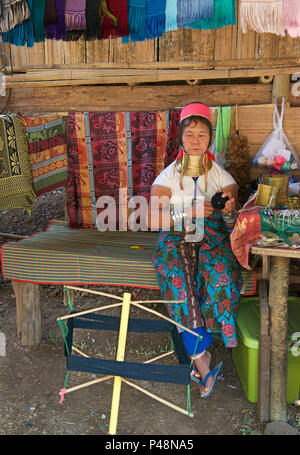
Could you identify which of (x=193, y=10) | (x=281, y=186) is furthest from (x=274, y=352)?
(x=193, y=10)

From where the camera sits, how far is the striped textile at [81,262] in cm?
320

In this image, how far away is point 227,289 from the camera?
2.89 metres

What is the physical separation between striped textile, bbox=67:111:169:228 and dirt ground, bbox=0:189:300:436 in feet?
3.66

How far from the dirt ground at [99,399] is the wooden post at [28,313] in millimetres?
73

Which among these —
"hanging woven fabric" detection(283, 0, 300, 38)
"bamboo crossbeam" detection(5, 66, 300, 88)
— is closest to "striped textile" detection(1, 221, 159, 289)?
"bamboo crossbeam" detection(5, 66, 300, 88)


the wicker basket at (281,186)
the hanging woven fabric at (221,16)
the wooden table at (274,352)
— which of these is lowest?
the wooden table at (274,352)

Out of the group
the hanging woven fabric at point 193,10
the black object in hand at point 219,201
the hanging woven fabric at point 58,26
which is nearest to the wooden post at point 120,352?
the black object in hand at point 219,201

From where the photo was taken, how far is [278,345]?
2.65 meters

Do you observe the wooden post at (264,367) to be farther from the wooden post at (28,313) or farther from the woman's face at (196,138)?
the wooden post at (28,313)

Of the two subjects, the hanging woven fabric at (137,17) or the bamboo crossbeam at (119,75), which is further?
the bamboo crossbeam at (119,75)

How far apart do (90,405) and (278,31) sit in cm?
279

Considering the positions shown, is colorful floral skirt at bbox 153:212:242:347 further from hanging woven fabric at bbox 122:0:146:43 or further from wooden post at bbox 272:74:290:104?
hanging woven fabric at bbox 122:0:146:43
